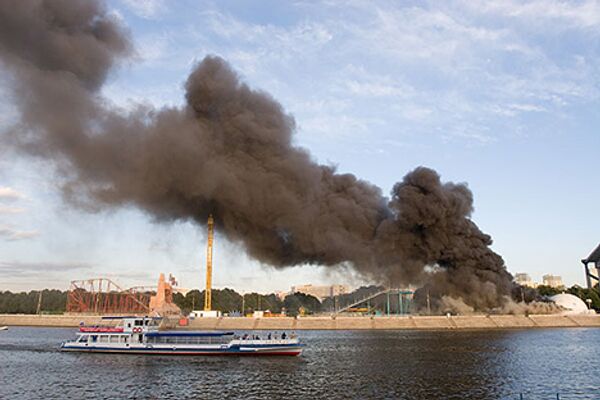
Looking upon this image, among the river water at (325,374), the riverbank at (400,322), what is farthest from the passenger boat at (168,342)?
the riverbank at (400,322)

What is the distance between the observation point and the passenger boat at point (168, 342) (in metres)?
61.8

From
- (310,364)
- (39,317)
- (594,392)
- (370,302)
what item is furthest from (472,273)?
(39,317)

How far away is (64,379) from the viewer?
1740 inches

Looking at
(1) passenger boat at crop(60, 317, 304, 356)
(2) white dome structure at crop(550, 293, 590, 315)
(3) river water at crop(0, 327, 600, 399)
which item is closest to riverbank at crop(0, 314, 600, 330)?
(2) white dome structure at crop(550, 293, 590, 315)

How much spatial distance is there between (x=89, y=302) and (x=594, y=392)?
16785 centimetres

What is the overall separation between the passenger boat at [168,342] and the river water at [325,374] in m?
2.02

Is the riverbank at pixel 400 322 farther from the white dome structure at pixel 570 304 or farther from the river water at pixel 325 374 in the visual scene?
the river water at pixel 325 374

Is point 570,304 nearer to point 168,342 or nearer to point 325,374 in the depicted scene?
point 168,342

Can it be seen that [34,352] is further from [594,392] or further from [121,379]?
[594,392]

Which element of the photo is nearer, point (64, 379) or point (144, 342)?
point (64, 379)

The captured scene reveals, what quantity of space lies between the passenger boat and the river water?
202 centimetres

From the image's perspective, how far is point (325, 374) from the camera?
149 ft

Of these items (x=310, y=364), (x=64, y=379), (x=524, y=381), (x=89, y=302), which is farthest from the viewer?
(x=89, y=302)

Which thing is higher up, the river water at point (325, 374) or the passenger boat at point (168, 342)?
the passenger boat at point (168, 342)
